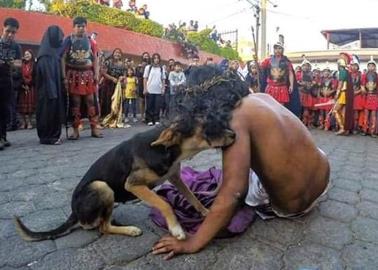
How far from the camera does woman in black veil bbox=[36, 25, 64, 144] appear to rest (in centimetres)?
661

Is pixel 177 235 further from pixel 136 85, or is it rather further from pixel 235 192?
pixel 136 85

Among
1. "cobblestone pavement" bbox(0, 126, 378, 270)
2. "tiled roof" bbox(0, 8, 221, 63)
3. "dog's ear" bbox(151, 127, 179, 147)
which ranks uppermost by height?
"tiled roof" bbox(0, 8, 221, 63)

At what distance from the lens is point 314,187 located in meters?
2.95

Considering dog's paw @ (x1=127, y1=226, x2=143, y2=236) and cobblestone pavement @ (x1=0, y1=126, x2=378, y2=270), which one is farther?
dog's paw @ (x1=127, y1=226, x2=143, y2=236)

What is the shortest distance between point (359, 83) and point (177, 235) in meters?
9.69

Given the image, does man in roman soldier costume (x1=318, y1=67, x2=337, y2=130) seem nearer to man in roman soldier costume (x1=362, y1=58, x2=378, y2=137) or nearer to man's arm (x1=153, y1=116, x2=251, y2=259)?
man in roman soldier costume (x1=362, y1=58, x2=378, y2=137)

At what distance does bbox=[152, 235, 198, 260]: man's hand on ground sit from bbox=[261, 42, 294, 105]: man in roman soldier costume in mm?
7194

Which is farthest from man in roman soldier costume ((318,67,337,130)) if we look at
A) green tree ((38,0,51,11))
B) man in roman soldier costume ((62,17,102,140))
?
green tree ((38,0,51,11))

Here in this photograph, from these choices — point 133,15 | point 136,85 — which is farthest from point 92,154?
point 133,15

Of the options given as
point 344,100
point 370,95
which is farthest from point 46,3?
point 370,95

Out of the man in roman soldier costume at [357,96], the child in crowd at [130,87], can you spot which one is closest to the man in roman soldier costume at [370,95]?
the man in roman soldier costume at [357,96]

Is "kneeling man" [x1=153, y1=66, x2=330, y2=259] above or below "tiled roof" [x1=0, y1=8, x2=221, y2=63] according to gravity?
below

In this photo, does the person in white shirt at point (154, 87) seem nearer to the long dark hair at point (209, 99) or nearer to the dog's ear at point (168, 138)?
the long dark hair at point (209, 99)

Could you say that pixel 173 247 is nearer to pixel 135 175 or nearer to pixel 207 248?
pixel 207 248
